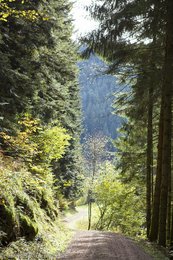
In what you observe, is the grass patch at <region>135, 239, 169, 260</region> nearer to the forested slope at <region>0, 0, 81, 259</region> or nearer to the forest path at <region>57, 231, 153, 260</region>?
the forest path at <region>57, 231, 153, 260</region>

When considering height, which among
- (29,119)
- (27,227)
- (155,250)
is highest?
(29,119)

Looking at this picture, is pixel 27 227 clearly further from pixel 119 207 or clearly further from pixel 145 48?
pixel 119 207

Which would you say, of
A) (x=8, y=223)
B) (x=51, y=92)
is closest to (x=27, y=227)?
(x=8, y=223)

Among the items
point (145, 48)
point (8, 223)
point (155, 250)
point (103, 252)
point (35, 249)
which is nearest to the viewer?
point (8, 223)

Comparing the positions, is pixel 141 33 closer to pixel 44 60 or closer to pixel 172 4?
pixel 172 4

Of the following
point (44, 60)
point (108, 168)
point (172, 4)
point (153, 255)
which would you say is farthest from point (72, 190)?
point (172, 4)

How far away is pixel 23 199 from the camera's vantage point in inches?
322

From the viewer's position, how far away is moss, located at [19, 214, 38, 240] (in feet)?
25.2

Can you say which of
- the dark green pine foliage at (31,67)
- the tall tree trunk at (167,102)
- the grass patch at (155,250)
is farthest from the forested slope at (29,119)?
the tall tree trunk at (167,102)

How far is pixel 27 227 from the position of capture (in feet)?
25.6

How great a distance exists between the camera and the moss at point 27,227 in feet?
25.2

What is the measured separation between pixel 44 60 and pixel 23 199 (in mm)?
7476

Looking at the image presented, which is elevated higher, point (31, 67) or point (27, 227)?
point (31, 67)

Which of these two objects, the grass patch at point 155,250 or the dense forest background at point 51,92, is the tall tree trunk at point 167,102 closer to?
the dense forest background at point 51,92
